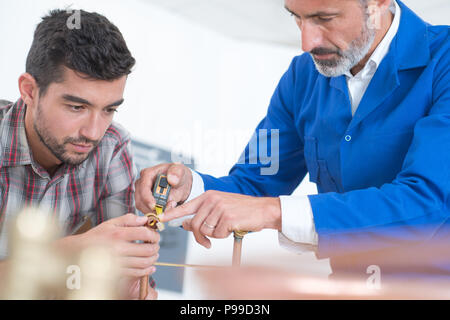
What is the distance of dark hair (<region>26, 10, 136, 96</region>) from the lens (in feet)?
2.52

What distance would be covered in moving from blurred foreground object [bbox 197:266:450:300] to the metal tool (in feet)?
0.26

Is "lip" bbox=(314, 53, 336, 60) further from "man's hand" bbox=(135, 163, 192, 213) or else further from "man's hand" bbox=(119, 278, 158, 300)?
"man's hand" bbox=(119, 278, 158, 300)

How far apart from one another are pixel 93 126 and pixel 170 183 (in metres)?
0.18

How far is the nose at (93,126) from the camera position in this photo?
0.78 metres

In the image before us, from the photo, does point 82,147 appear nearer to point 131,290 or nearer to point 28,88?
point 28,88

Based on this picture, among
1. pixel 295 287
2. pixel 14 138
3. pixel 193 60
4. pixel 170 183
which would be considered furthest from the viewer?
pixel 193 60

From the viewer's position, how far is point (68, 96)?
77 centimetres

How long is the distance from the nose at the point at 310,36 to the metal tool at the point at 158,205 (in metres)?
0.31

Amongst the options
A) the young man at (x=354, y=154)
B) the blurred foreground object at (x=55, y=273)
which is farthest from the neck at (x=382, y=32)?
the blurred foreground object at (x=55, y=273)

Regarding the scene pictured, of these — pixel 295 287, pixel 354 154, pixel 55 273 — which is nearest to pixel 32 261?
pixel 55 273

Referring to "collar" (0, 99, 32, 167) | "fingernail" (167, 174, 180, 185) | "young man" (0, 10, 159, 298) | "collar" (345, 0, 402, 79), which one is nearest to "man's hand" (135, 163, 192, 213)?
"fingernail" (167, 174, 180, 185)

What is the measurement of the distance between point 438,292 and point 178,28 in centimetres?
104

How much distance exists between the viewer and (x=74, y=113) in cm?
78

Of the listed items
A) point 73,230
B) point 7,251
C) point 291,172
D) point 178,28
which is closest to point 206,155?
point 178,28
